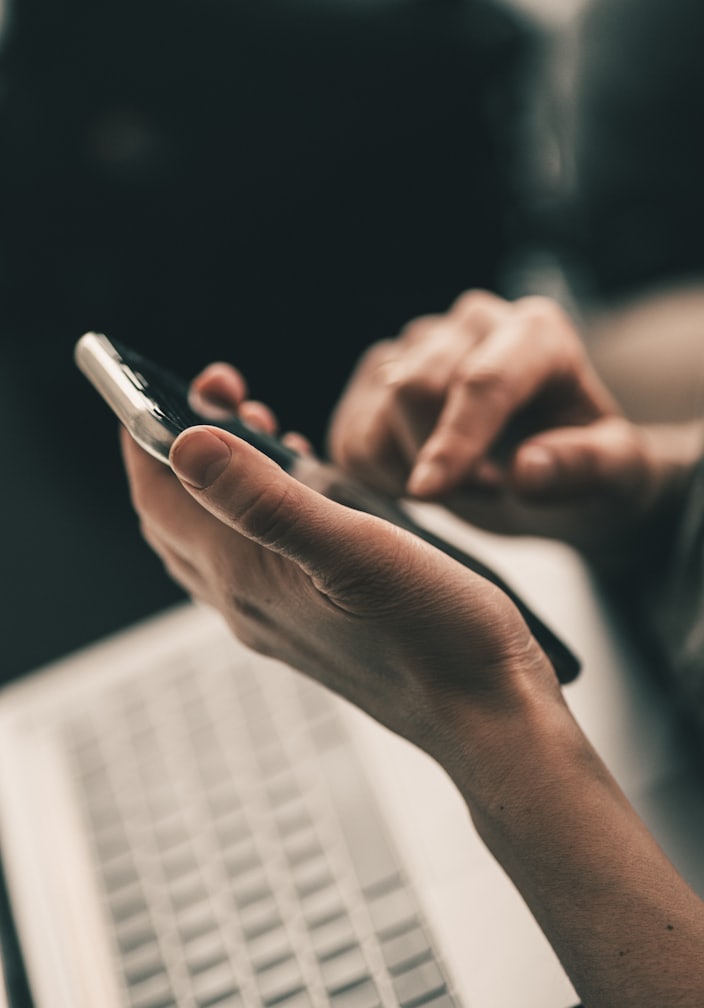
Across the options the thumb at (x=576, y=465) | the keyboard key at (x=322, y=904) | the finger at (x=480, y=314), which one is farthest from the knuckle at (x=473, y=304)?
the keyboard key at (x=322, y=904)

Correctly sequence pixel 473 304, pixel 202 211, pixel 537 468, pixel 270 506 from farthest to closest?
pixel 202 211 < pixel 473 304 < pixel 537 468 < pixel 270 506

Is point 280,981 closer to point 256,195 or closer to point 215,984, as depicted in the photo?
point 215,984

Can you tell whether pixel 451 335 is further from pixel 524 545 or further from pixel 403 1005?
pixel 403 1005

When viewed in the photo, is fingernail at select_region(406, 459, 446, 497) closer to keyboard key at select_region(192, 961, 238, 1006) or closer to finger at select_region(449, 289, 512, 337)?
finger at select_region(449, 289, 512, 337)

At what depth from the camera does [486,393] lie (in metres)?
0.49

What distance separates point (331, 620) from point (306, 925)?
0.20 m

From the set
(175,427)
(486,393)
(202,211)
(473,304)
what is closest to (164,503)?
(175,427)

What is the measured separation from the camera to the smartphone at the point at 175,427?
0.31 m

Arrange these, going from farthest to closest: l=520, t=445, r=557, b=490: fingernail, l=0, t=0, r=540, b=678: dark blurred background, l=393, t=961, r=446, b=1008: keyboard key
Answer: l=0, t=0, r=540, b=678: dark blurred background → l=520, t=445, r=557, b=490: fingernail → l=393, t=961, r=446, b=1008: keyboard key

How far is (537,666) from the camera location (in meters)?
0.34

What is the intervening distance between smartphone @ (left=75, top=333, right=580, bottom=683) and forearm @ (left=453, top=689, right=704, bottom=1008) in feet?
0.15

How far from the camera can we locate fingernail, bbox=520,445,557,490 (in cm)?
50


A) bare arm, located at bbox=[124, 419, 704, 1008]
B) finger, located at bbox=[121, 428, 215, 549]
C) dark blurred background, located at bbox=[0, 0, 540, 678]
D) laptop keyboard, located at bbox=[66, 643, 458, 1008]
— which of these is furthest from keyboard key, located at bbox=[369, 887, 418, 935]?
dark blurred background, located at bbox=[0, 0, 540, 678]

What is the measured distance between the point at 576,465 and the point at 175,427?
0.28 meters
